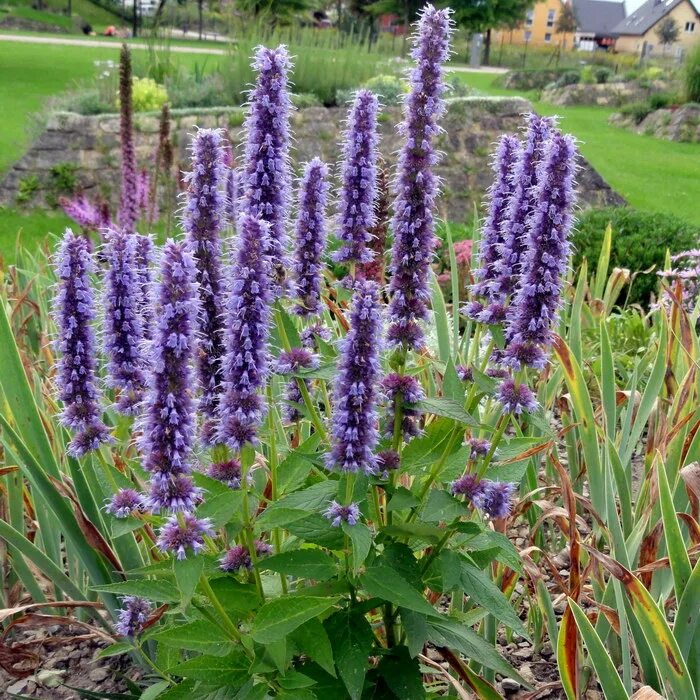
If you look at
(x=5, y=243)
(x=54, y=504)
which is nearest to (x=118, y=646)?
(x=54, y=504)

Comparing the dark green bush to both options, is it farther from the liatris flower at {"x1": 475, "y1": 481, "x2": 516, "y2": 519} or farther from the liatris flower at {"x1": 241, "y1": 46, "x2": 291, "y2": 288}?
the liatris flower at {"x1": 241, "y1": 46, "x2": 291, "y2": 288}

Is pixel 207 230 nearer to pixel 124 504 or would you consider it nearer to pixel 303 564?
pixel 124 504

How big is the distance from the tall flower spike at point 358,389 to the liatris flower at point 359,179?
453mm

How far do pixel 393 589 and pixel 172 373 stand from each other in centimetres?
70

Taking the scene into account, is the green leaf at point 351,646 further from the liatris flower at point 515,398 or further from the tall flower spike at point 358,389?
the liatris flower at point 515,398

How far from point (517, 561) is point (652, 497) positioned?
827 mm

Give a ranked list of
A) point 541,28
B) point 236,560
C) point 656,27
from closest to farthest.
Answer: point 236,560 < point 656,27 < point 541,28

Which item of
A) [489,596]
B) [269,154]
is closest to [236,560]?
[489,596]

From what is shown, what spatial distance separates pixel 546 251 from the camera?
5.77 feet

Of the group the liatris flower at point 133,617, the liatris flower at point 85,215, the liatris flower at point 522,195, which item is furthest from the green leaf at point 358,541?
the liatris flower at point 85,215

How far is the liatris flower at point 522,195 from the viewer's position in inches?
74.5

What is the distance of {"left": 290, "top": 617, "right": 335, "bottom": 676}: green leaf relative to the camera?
5.72ft

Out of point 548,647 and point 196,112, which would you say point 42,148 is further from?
point 548,647

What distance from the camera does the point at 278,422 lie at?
2477 mm
